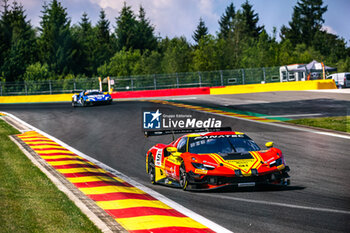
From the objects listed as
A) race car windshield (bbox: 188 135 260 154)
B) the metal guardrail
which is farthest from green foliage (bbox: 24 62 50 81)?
race car windshield (bbox: 188 135 260 154)

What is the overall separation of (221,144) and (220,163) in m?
1.05

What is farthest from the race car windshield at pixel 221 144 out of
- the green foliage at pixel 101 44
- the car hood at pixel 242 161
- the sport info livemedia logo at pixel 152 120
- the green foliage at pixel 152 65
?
the green foliage at pixel 101 44

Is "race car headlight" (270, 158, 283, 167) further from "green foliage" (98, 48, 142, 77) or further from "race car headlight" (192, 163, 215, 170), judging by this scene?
"green foliage" (98, 48, 142, 77)

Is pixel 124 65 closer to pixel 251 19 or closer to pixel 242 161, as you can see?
pixel 251 19

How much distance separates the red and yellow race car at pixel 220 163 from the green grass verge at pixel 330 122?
8946 mm

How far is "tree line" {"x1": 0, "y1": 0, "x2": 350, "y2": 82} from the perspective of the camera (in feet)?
220

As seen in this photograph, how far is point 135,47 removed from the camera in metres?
87.3

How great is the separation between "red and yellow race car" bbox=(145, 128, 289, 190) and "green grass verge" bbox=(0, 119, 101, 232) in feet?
8.11

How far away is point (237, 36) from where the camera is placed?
3354 inches

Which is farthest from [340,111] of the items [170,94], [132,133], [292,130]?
[170,94]

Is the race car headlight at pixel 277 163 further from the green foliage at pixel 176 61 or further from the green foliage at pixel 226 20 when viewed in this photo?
the green foliage at pixel 226 20

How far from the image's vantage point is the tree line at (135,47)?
67188mm

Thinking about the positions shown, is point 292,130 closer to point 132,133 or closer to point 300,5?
point 132,133

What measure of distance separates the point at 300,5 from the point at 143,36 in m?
36.4
